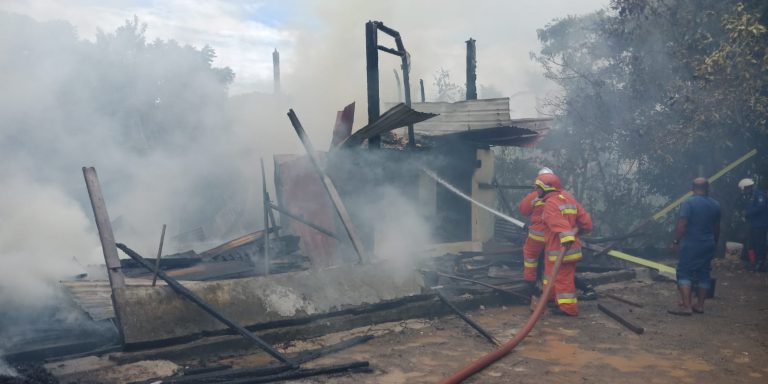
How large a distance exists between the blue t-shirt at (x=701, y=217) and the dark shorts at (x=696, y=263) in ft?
0.29

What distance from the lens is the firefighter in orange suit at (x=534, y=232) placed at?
7.05 meters

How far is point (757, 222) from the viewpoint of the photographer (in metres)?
9.95

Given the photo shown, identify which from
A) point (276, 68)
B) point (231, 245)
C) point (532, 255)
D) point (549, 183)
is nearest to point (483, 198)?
point (532, 255)

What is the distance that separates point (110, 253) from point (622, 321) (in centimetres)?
549

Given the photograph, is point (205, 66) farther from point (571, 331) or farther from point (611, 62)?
point (571, 331)

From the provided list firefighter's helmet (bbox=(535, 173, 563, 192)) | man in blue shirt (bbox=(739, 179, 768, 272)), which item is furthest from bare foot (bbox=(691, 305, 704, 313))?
man in blue shirt (bbox=(739, 179, 768, 272))

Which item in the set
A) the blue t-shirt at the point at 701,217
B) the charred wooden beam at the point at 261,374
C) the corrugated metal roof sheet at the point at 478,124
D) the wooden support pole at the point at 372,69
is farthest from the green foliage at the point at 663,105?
the charred wooden beam at the point at 261,374

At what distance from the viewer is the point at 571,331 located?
6172 millimetres

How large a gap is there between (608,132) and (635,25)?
8.00 feet

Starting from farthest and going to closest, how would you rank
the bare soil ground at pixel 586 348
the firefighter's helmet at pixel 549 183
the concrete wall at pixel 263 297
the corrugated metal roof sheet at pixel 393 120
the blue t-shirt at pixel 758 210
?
the blue t-shirt at pixel 758 210
the firefighter's helmet at pixel 549 183
the corrugated metal roof sheet at pixel 393 120
the concrete wall at pixel 263 297
the bare soil ground at pixel 586 348

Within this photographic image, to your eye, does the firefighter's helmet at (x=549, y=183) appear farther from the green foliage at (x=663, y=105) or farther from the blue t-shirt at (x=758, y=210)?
the blue t-shirt at (x=758, y=210)

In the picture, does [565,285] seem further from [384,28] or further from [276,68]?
[276,68]

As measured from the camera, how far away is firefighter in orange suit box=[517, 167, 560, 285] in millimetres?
7047

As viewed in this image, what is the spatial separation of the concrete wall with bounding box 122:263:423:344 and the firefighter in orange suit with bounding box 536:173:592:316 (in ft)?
5.38
